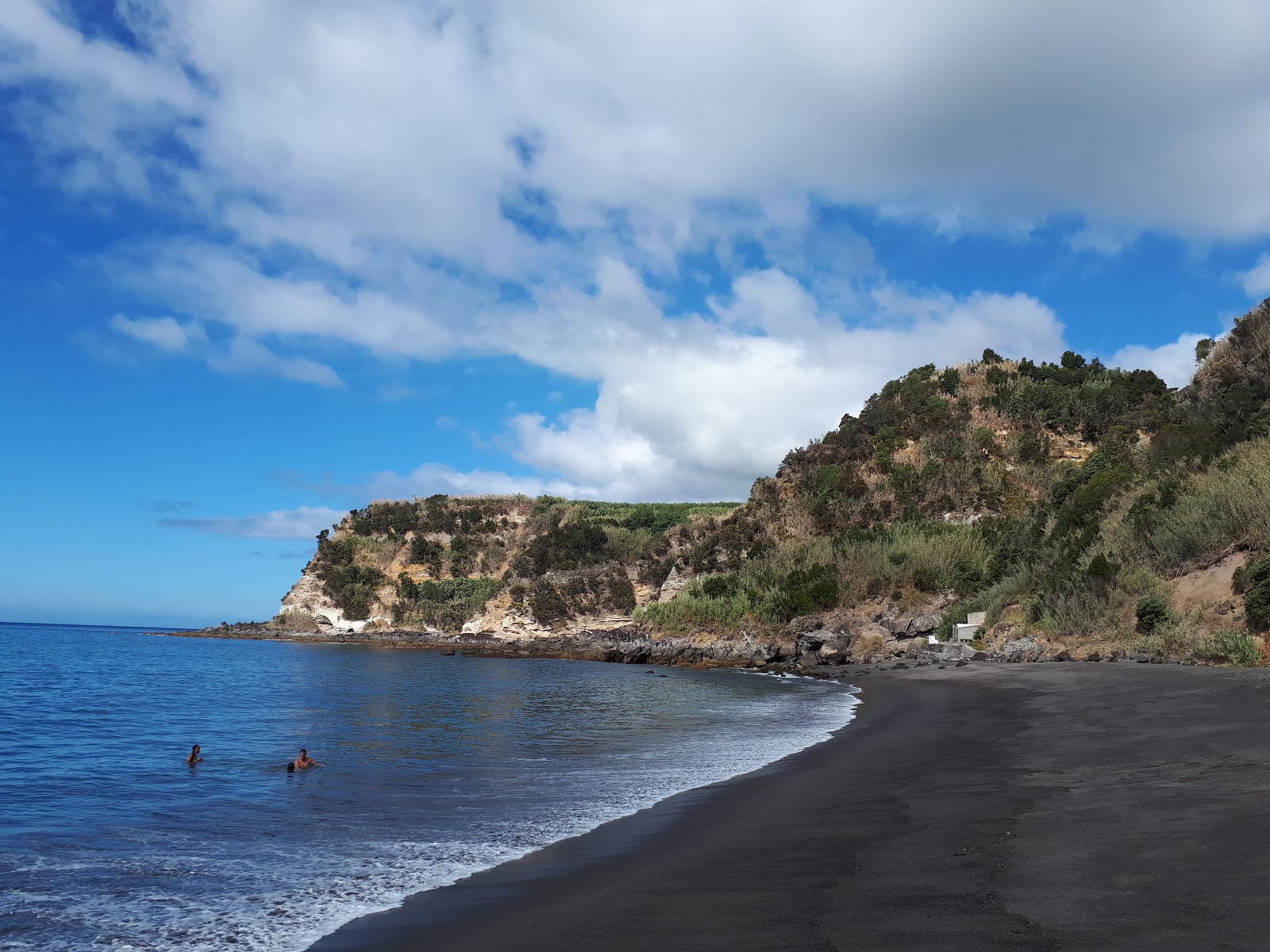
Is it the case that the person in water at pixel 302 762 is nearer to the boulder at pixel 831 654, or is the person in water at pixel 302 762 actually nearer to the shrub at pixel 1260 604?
the shrub at pixel 1260 604

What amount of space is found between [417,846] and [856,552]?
1841 inches

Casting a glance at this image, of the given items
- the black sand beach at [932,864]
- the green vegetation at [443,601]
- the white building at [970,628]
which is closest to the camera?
the black sand beach at [932,864]

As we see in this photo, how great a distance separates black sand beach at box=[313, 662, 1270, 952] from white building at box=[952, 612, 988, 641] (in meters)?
23.4

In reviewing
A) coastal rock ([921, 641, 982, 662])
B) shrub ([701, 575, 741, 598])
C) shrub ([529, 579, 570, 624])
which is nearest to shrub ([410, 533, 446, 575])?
shrub ([529, 579, 570, 624])

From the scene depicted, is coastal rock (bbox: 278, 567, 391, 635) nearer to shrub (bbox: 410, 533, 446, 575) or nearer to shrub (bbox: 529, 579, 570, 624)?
shrub (bbox: 410, 533, 446, 575)

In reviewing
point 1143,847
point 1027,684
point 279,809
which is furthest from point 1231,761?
point 1027,684

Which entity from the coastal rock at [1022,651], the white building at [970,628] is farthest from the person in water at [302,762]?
the white building at [970,628]

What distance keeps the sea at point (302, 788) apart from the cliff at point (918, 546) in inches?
402

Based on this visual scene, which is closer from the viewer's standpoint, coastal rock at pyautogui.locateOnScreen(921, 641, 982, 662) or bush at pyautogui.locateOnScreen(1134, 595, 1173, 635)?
bush at pyautogui.locateOnScreen(1134, 595, 1173, 635)

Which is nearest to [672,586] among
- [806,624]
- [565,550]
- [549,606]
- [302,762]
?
[549,606]

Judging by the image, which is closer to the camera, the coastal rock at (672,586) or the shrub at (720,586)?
the shrub at (720,586)

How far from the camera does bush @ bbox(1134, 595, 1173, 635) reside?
23703 mm

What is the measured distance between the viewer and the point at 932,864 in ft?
21.5

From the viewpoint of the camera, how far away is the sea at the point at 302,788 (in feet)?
23.5
